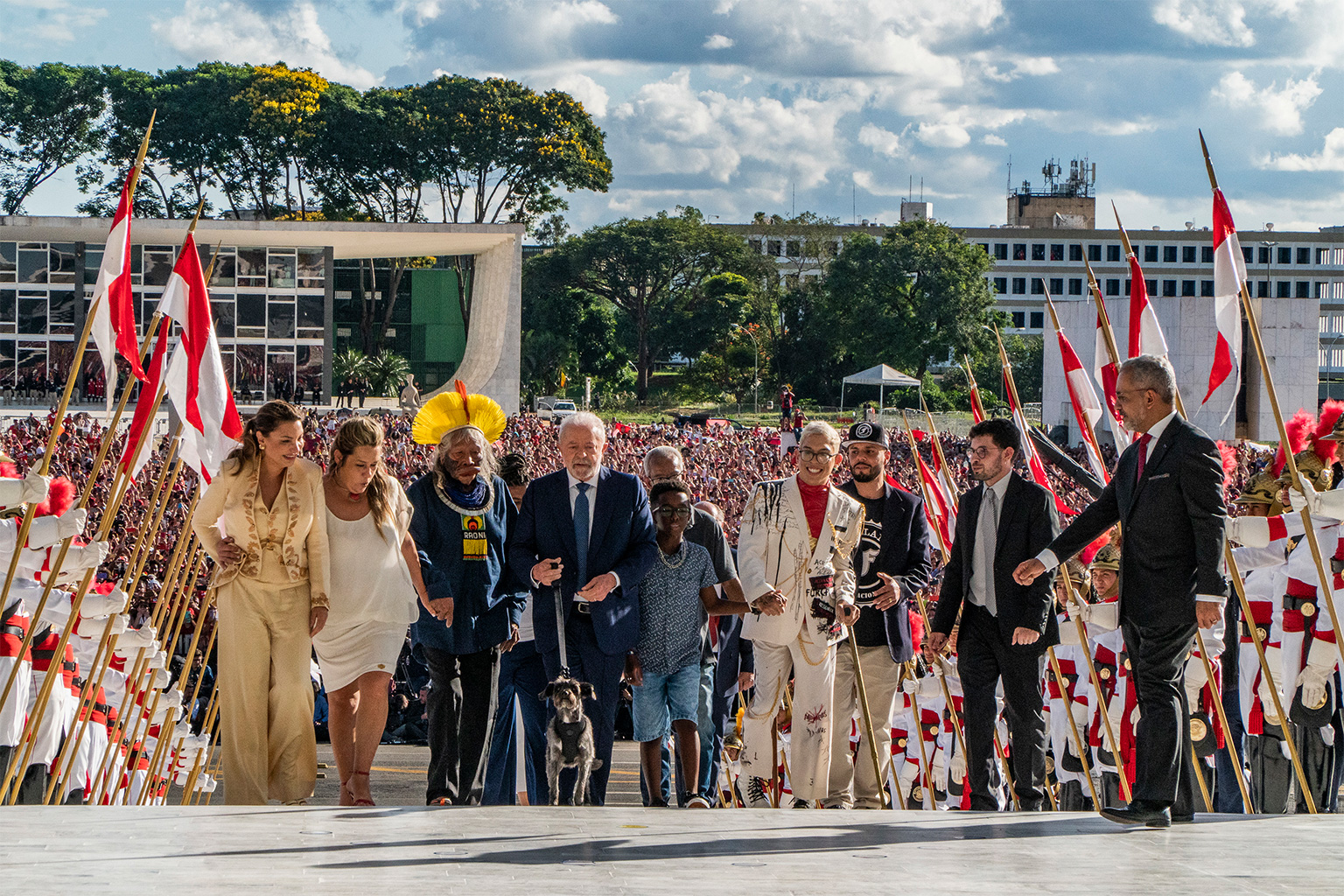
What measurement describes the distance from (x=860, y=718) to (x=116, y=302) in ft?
13.4

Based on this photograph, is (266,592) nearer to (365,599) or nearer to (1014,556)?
(365,599)

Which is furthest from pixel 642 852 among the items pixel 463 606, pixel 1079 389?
pixel 1079 389

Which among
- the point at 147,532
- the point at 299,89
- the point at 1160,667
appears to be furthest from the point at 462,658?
the point at 299,89

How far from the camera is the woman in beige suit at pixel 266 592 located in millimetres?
5945

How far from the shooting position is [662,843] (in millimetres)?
4742

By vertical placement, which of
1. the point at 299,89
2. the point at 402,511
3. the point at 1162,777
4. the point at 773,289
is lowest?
the point at 1162,777

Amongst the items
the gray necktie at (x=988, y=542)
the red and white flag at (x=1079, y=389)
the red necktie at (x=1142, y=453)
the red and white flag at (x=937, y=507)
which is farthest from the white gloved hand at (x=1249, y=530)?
the red and white flag at (x=937, y=507)

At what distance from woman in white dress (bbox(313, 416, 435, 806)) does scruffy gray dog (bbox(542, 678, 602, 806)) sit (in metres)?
0.58

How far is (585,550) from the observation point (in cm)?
638

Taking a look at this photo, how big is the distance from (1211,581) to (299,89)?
58.7 m

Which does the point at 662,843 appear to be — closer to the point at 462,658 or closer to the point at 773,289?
the point at 462,658

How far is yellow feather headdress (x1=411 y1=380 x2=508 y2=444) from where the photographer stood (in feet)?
22.3

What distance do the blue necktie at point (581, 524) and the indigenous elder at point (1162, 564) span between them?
7.28ft

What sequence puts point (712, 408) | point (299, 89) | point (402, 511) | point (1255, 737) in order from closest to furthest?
point (402, 511) < point (1255, 737) < point (299, 89) < point (712, 408)
